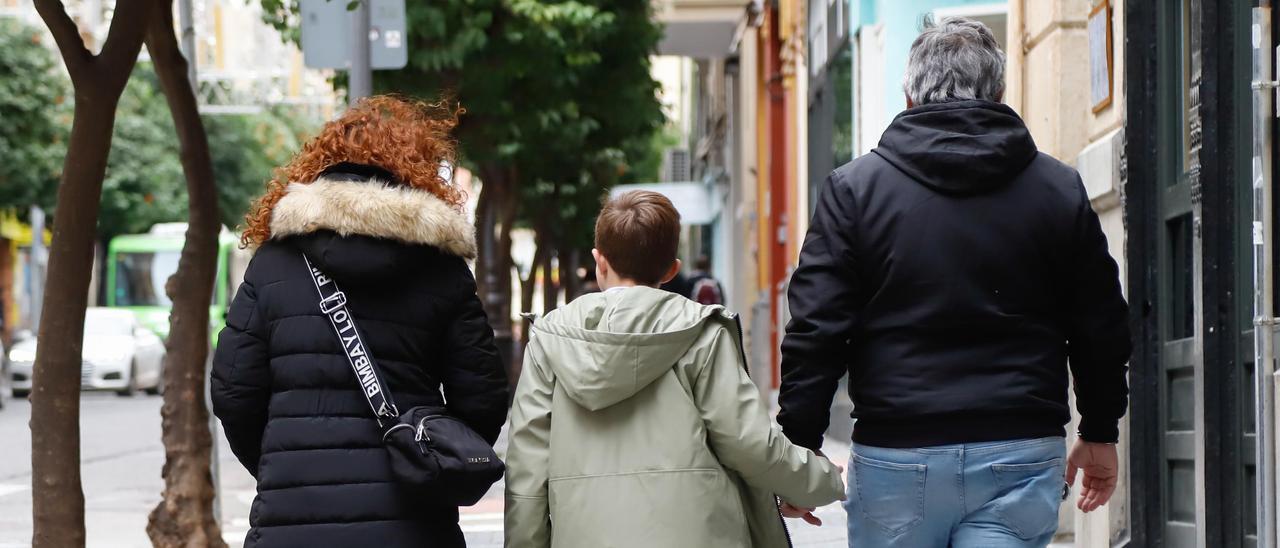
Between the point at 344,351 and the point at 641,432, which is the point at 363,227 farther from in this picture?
the point at 641,432

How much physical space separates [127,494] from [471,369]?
8917 mm

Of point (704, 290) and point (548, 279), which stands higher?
point (548, 279)

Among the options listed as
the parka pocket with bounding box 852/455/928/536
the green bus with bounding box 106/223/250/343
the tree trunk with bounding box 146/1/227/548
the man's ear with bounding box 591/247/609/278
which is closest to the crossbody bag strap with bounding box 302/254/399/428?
the man's ear with bounding box 591/247/609/278

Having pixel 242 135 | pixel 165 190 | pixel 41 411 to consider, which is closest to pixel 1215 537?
pixel 41 411

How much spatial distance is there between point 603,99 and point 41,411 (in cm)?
1329

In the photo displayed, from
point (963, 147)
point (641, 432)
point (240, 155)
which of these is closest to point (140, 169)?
point (240, 155)

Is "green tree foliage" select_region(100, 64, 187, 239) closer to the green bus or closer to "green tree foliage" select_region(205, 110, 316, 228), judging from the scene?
"green tree foliage" select_region(205, 110, 316, 228)

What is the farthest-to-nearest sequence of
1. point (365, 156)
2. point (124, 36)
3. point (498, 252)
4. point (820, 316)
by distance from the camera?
1. point (498, 252)
2. point (124, 36)
3. point (365, 156)
4. point (820, 316)

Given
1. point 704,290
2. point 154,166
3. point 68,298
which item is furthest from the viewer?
point 154,166

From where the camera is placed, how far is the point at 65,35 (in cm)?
639

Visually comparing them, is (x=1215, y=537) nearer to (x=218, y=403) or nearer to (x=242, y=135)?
(x=218, y=403)

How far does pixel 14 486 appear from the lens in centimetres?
1281

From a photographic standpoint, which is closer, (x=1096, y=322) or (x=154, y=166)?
Answer: (x=1096, y=322)

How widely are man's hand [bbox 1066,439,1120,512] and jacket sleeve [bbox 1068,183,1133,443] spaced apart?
10 cm
